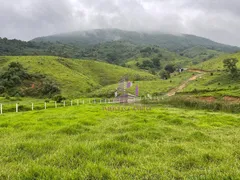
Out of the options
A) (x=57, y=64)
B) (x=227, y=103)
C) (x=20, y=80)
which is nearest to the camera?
(x=227, y=103)

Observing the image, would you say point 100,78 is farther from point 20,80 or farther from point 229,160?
point 229,160

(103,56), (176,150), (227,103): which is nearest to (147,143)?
(176,150)

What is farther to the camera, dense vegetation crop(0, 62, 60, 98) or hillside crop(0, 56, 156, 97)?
hillside crop(0, 56, 156, 97)

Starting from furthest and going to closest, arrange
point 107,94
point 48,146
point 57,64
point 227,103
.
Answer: point 57,64
point 107,94
point 227,103
point 48,146

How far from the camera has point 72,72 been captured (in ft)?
310

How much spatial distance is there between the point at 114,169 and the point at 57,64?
9852cm

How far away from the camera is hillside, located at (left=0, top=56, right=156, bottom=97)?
7590 cm

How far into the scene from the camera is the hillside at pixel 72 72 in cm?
7590

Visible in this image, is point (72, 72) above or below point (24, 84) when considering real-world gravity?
above

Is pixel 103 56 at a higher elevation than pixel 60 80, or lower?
higher

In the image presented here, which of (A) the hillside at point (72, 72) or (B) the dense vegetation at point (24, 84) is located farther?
(A) the hillside at point (72, 72)

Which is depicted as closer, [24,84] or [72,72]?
[24,84]

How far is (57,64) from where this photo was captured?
9806 cm

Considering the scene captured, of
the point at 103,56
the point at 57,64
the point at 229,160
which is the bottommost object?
the point at 229,160
